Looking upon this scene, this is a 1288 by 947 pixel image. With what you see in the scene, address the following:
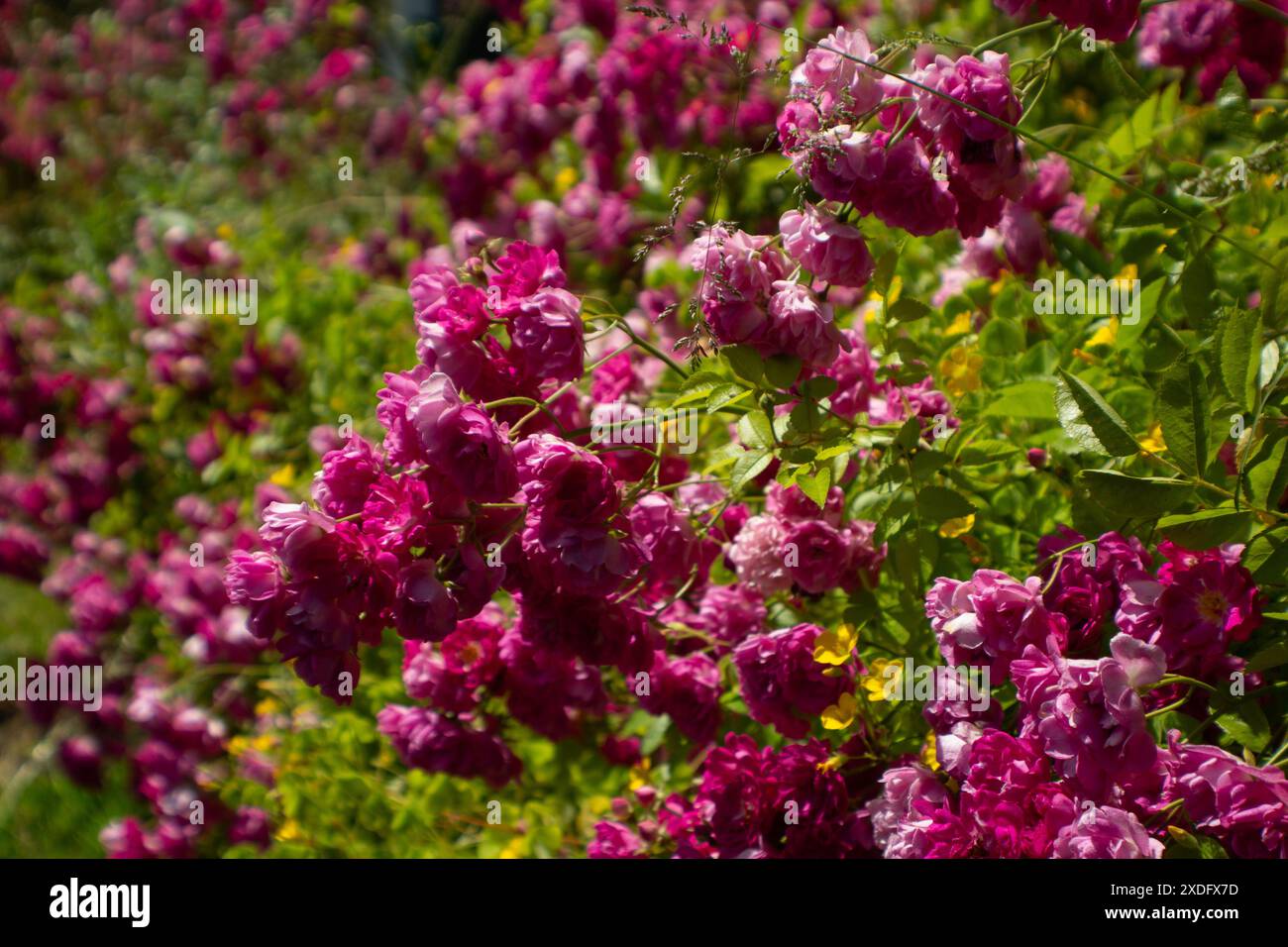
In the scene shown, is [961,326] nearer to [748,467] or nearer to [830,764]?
[748,467]

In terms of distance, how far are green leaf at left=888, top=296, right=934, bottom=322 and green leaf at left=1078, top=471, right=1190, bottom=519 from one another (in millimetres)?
341

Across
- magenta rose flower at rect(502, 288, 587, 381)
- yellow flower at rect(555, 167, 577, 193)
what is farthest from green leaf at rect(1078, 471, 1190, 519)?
yellow flower at rect(555, 167, 577, 193)

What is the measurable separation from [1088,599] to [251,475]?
2.13 meters

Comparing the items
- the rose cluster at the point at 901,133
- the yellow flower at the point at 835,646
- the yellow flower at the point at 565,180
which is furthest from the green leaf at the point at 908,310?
the yellow flower at the point at 565,180

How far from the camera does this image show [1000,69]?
1.09 metres

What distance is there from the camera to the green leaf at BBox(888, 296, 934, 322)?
4.01 feet

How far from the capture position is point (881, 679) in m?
1.16

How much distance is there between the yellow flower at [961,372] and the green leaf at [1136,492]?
37 centimetres

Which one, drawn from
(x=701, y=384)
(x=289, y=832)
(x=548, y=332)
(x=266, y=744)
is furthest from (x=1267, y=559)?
(x=266, y=744)

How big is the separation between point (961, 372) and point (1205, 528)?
40 centimetres
